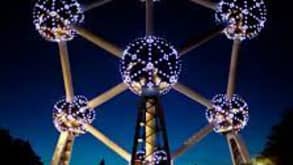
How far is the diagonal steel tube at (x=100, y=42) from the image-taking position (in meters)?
33.0

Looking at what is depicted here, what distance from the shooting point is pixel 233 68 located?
3444cm

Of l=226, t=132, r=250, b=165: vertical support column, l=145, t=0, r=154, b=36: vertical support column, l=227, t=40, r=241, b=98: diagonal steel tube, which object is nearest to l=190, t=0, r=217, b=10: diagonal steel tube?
l=227, t=40, r=241, b=98: diagonal steel tube

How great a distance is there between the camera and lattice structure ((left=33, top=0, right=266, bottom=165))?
29.9m

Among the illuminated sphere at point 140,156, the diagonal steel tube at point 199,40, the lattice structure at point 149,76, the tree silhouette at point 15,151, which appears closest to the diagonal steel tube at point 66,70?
the lattice structure at point 149,76

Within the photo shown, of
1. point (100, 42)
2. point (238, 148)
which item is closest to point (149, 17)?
point (100, 42)

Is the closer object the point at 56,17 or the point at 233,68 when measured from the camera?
the point at 56,17

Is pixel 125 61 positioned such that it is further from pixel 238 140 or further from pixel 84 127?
pixel 238 140

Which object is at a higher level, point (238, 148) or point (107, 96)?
point (107, 96)

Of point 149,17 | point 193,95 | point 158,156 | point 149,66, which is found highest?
point 149,17

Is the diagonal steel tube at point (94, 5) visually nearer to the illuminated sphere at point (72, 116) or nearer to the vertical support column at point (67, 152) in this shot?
the illuminated sphere at point (72, 116)

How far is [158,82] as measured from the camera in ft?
98.1

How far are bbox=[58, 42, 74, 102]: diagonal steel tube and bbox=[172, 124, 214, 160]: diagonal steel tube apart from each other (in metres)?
5.97

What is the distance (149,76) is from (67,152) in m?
7.43

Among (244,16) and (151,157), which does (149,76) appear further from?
(244,16)
